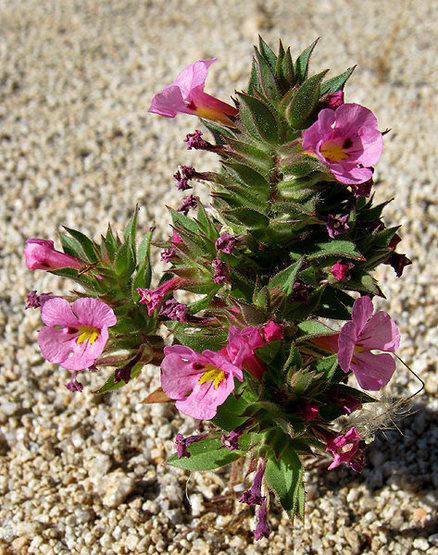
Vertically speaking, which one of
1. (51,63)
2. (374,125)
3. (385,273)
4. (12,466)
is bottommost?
(12,466)

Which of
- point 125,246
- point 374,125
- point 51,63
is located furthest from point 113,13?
point 374,125

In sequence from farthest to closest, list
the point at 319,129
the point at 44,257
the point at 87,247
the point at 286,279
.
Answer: the point at 87,247
the point at 44,257
the point at 286,279
the point at 319,129

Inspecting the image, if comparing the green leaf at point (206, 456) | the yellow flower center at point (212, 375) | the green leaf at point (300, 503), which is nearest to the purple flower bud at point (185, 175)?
the yellow flower center at point (212, 375)

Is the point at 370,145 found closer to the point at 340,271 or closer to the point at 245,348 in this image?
the point at 340,271

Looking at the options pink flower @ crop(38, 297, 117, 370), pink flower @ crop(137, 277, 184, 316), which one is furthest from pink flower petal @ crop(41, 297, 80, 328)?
pink flower @ crop(137, 277, 184, 316)

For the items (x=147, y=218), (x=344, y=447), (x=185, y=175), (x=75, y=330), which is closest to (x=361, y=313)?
(x=344, y=447)

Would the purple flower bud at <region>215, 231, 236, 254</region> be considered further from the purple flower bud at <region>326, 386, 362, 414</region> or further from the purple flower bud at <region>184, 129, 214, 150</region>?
the purple flower bud at <region>326, 386, 362, 414</region>

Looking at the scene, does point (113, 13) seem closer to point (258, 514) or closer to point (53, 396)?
point (53, 396)
